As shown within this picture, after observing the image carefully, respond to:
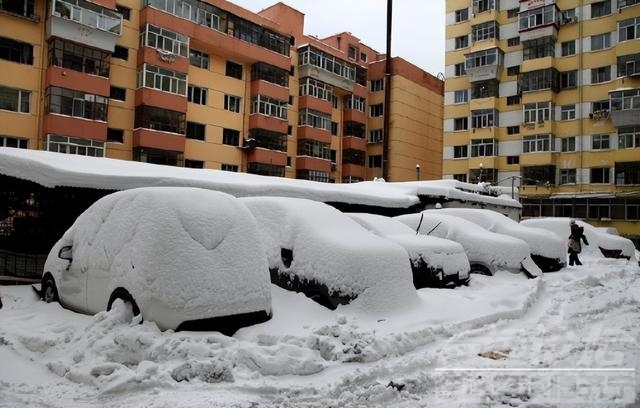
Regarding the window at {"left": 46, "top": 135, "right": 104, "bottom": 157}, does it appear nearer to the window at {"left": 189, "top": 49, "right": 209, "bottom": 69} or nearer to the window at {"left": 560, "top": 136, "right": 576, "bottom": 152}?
the window at {"left": 189, "top": 49, "right": 209, "bottom": 69}

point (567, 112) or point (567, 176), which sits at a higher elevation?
point (567, 112)

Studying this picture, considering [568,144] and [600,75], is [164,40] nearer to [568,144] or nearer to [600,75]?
[568,144]

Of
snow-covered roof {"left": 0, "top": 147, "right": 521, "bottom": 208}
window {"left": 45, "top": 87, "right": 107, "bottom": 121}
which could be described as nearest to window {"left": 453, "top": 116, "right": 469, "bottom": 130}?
snow-covered roof {"left": 0, "top": 147, "right": 521, "bottom": 208}

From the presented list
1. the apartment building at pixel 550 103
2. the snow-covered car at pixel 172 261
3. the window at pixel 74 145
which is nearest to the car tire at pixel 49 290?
the snow-covered car at pixel 172 261

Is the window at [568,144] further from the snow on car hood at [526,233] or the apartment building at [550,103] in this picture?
the snow on car hood at [526,233]

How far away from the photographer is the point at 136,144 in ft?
86.5

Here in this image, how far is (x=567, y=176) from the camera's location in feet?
118

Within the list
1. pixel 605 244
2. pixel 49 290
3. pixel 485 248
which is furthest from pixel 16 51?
pixel 605 244

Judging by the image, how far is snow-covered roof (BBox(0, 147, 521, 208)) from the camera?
29.3 ft

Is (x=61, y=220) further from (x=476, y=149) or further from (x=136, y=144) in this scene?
(x=476, y=149)

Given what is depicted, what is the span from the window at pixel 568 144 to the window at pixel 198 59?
27.8 metres

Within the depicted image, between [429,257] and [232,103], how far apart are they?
26917 mm

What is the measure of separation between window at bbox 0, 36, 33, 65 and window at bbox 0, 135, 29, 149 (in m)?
3.94

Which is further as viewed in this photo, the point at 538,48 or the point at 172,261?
the point at 538,48
